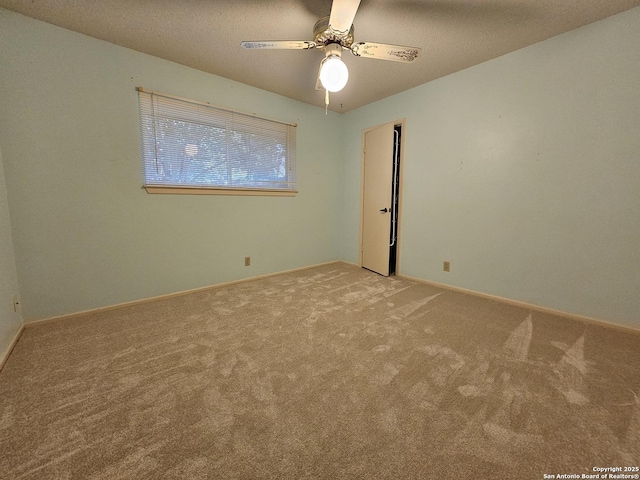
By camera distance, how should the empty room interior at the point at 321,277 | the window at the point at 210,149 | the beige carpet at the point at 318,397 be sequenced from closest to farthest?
the beige carpet at the point at 318,397, the empty room interior at the point at 321,277, the window at the point at 210,149

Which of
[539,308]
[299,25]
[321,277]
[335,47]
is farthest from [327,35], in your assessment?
[539,308]

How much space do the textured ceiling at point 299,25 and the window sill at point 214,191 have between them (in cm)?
130

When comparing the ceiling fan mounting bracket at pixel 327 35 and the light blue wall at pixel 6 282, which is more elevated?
the ceiling fan mounting bracket at pixel 327 35

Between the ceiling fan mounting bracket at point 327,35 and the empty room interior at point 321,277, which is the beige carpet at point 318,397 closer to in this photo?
the empty room interior at point 321,277

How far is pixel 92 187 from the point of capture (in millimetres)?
2262

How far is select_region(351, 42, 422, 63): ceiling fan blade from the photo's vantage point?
5.87 ft

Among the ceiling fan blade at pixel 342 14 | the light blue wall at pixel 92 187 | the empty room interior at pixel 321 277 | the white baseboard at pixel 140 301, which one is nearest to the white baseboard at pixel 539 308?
the empty room interior at pixel 321 277

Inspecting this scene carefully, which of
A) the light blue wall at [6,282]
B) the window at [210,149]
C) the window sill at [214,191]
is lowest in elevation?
the light blue wall at [6,282]

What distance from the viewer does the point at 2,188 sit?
6.18 ft

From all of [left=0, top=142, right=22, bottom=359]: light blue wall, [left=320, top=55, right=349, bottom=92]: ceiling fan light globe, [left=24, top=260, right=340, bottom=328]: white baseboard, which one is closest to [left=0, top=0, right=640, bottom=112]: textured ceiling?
[left=320, top=55, right=349, bottom=92]: ceiling fan light globe

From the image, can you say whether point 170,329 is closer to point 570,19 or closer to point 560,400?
point 560,400

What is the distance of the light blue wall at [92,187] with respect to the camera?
6.49ft

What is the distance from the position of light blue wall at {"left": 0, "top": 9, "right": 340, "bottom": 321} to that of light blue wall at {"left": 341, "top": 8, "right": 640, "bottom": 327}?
7.92 ft

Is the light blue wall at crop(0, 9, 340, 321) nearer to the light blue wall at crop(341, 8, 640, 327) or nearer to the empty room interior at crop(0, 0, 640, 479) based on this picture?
the empty room interior at crop(0, 0, 640, 479)
